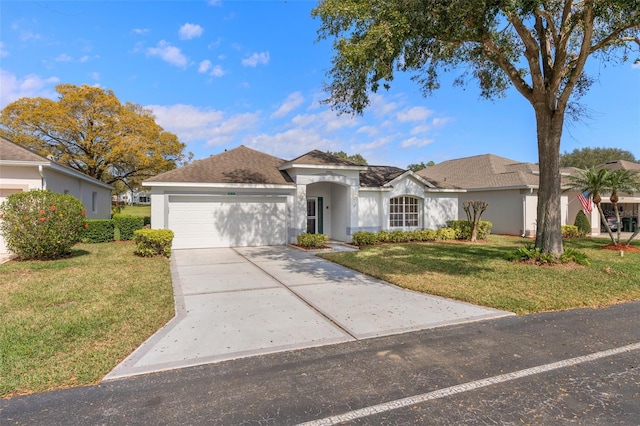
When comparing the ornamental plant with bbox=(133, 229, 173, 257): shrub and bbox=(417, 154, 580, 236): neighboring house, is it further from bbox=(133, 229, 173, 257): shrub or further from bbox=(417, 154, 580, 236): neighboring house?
bbox=(417, 154, 580, 236): neighboring house

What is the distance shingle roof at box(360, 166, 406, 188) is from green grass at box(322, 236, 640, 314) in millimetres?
5054

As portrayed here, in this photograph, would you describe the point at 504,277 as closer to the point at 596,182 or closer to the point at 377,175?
the point at 596,182

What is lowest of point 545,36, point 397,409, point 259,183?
point 397,409

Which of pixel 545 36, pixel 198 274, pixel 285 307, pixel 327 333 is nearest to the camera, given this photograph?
pixel 327 333

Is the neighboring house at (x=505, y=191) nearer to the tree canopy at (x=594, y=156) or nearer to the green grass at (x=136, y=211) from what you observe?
the green grass at (x=136, y=211)

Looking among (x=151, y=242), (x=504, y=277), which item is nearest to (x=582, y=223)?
(x=504, y=277)

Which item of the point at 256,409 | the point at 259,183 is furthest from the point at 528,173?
the point at 256,409

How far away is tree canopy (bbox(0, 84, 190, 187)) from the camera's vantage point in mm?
23312

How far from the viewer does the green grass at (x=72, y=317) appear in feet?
12.9

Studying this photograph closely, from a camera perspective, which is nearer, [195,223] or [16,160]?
[16,160]

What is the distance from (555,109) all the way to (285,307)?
9.91 m

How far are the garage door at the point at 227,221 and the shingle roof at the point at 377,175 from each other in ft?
14.6

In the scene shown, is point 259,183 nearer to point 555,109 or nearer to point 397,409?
point 555,109

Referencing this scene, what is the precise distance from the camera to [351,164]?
16.4 meters
